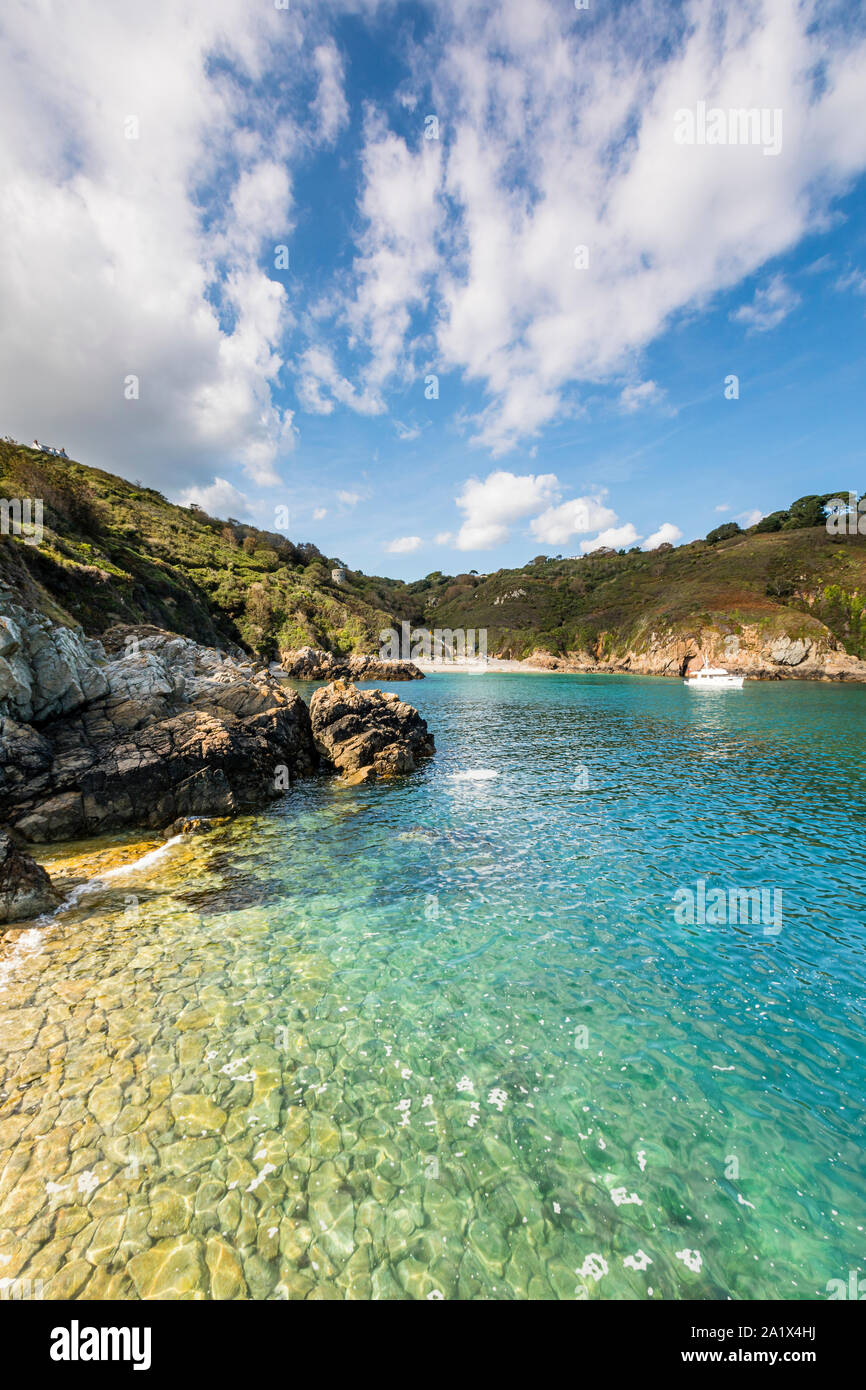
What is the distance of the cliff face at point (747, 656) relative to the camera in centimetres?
9631

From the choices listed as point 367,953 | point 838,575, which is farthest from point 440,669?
point 367,953

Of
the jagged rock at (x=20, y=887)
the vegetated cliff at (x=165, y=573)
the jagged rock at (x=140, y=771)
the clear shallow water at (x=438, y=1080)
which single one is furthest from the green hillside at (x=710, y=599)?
the jagged rock at (x=20, y=887)

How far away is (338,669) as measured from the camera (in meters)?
93.4

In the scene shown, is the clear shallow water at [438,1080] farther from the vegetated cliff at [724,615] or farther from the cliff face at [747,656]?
the vegetated cliff at [724,615]

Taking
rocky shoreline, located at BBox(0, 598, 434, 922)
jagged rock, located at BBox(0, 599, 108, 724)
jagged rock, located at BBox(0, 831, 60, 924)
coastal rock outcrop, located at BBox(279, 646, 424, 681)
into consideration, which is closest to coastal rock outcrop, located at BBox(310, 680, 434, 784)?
rocky shoreline, located at BBox(0, 598, 434, 922)

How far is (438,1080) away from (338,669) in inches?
3490

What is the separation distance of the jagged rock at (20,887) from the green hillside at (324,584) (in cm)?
2289

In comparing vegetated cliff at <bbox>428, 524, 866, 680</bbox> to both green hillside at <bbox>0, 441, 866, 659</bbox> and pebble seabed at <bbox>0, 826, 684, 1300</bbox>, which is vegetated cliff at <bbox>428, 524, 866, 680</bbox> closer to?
green hillside at <bbox>0, 441, 866, 659</bbox>

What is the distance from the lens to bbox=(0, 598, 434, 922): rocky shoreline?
54.0ft

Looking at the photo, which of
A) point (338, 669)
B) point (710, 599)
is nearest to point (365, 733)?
point (338, 669)

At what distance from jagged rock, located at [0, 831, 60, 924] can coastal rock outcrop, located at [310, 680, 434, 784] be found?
14.6 m

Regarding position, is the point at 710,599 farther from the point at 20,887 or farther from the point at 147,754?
the point at 20,887
